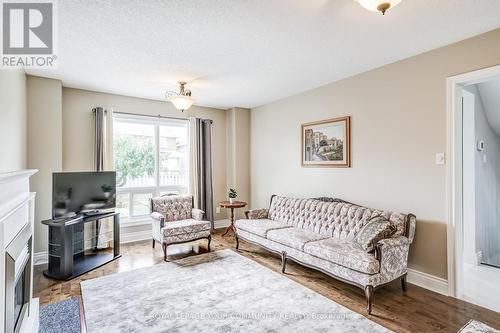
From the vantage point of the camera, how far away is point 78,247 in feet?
13.9

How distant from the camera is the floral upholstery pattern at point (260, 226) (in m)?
4.09

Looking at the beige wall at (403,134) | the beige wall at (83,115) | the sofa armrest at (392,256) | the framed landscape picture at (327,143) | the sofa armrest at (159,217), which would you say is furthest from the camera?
the beige wall at (83,115)

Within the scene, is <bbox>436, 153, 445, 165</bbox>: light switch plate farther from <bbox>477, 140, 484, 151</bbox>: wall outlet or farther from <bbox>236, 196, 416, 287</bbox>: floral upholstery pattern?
<bbox>477, 140, 484, 151</bbox>: wall outlet

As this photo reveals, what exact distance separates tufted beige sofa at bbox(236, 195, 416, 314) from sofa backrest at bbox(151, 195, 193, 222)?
3.38 ft

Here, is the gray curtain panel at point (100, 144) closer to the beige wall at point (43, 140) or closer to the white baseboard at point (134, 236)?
the white baseboard at point (134, 236)

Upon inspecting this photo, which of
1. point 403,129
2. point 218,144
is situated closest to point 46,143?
point 218,144

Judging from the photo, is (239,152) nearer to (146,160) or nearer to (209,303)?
(146,160)

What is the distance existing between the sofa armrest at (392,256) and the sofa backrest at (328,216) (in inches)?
7.6

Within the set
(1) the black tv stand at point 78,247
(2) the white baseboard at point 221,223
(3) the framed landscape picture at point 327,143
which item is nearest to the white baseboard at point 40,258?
(1) the black tv stand at point 78,247

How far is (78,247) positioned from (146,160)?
1866 mm

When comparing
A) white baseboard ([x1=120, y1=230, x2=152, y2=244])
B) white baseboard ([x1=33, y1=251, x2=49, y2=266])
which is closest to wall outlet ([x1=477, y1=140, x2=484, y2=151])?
white baseboard ([x1=120, y1=230, x2=152, y2=244])

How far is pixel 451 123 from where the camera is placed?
291 centimetres

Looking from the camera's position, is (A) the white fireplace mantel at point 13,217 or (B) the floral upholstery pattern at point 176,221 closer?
(A) the white fireplace mantel at point 13,217

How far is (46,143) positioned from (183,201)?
2.24m
